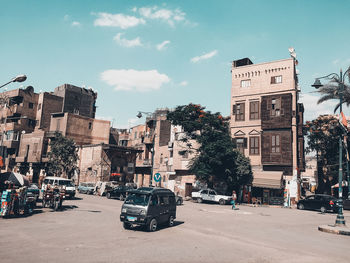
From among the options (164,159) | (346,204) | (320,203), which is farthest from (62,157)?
(346,204)

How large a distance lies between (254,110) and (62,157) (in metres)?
33.6

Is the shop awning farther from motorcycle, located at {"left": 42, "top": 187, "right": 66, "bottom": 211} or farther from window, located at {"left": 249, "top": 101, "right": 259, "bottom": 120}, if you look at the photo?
motorcycle, located at {"left": 42, "top": 187, "right": 66, "bottom": 211}

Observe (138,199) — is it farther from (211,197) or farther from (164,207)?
(211,197)

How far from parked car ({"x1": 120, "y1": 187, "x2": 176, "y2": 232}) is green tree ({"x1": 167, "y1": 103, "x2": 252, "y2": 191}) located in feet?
65.9

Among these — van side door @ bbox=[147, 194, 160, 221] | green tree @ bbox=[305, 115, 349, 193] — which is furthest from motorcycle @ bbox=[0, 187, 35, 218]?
green tree @ bbox=[305, 115, 349, 193]

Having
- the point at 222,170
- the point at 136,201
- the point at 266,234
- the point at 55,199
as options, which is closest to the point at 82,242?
the point at 136,201

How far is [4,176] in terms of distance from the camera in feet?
62.5

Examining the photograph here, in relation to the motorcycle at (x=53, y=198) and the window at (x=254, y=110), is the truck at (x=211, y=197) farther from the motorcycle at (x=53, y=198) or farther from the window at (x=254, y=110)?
the motorcycle at (x=53, y=198)

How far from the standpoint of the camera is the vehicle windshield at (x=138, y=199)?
14.0 meters

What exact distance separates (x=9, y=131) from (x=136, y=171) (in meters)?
28.4

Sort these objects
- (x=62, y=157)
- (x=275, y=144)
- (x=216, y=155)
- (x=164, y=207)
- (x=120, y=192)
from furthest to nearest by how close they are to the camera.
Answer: (x=62, y=157) → (x=275, y=144) → (x=216, y=155) → (x=120, y=192) → (x=164, y=207)

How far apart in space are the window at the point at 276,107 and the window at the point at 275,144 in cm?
287

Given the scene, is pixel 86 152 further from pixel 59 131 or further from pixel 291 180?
pixel 291 180

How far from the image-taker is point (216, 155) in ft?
114
